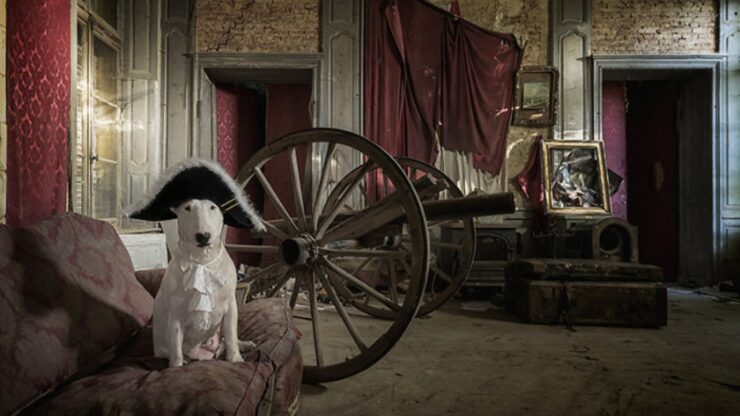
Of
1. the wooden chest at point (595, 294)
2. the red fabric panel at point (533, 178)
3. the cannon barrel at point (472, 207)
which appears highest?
the red fabric panel at point (533, 178)

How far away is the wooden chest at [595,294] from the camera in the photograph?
3668mm

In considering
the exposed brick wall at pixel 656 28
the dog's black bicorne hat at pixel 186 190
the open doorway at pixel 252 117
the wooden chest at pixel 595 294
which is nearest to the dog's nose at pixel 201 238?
the dog's black bicorne hat at pixel 186 190

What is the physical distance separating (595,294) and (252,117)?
560cm

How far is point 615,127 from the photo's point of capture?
6.80 meters

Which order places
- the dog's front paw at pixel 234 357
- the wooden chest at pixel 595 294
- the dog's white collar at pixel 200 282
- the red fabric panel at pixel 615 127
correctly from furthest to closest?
the red fabric panel at pixel 615 127 < the wooden chest at pixel 595 294 < the dog's front paw at pixel 234 357 < the dog's white collar at pixel 200 282

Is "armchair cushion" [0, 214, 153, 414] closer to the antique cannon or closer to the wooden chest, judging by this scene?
the antique cannon

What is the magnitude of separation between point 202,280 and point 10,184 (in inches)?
71.1

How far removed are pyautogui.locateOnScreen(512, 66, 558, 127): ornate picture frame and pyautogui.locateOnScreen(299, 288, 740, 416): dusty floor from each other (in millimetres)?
3102

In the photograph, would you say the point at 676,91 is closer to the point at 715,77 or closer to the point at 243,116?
the point at 715,77

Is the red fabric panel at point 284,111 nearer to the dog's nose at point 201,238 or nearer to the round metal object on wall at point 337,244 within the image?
the round metal object on wall at point 337,244

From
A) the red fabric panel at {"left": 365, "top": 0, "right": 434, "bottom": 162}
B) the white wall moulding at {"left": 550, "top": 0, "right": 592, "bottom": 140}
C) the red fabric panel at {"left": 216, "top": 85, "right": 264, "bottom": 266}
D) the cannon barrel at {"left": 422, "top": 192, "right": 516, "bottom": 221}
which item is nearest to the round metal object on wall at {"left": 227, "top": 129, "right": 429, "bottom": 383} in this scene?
the cannon barrel at {"left": 422, "top": 192, "right": 516, "bottom": 221}

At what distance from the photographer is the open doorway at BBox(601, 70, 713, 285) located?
599cm

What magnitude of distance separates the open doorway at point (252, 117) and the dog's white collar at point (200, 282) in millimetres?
4901

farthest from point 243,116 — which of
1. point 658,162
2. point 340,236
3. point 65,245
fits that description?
point 658,162
